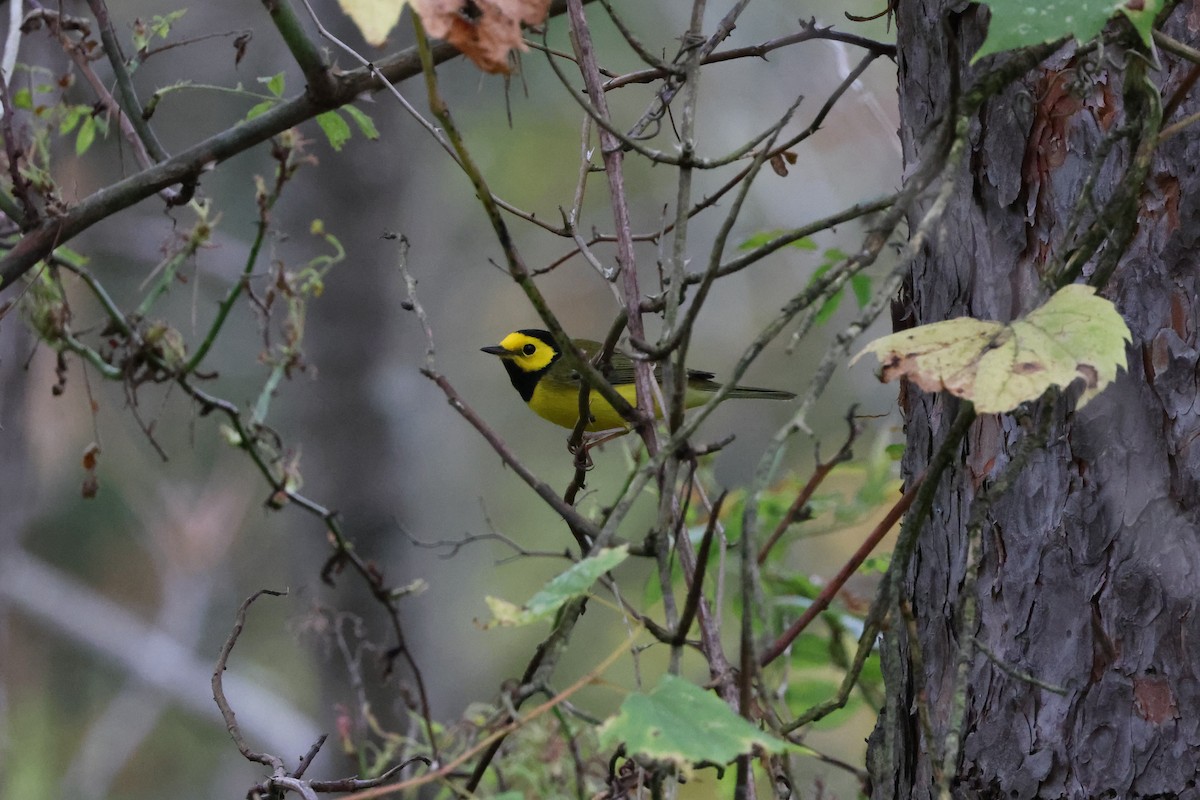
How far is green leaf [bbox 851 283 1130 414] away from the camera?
108 centimetres

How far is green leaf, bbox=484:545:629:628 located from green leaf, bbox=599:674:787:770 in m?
0.11

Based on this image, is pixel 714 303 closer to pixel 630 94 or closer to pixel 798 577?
pixel 630 94

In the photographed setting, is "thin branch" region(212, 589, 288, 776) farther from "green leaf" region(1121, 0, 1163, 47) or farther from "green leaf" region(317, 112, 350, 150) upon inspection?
"green leaf" region(1121, 0, 1163, 47)

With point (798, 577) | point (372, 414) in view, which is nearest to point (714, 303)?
point (372, 414)

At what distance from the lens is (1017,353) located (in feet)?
3.74

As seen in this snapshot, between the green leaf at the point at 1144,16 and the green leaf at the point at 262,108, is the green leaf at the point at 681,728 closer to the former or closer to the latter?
the green leaf at the point at 1144,16

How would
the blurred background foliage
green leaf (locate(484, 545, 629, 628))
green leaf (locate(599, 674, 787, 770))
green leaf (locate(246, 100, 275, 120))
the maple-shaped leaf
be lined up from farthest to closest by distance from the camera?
the blurred background foliage, green leaf (locate(246, 100, 275, 120)), the maple-shaped leaf, green leaf (locate(484, 545, 629, 628)), green leaf (locate(599, 674, 787, 770))

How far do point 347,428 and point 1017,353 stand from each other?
385 centimetres

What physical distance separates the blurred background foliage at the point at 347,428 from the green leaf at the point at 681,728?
3641 millimetres

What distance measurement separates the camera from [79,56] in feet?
7.58

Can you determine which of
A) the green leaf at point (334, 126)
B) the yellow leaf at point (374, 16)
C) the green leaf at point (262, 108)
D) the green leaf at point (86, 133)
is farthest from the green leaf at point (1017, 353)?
the green leaf at point (86, 133)

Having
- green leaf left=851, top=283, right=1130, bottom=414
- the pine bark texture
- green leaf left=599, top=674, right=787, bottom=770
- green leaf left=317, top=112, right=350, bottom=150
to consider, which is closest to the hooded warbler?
green leaf left=317, top=112, right=350, bottom=150

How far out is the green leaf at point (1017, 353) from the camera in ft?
3.56

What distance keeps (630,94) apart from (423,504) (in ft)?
21.1
